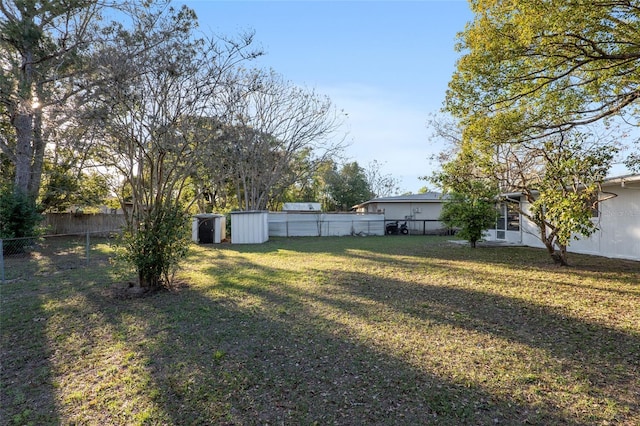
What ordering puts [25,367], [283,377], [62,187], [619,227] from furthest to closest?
[62,187] < [619,227] < [25,367] < [283,377]

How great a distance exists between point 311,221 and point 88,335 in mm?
18057

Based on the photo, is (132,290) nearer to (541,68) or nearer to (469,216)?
(541,68)

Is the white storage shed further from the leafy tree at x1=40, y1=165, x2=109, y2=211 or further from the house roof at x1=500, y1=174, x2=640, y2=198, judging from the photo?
the house roof at x1=500, y1=174, x2=640, y2=198

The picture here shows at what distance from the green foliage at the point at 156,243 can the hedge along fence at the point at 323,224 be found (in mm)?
14997

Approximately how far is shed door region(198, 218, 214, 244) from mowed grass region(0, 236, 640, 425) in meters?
9.29

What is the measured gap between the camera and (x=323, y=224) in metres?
22.2

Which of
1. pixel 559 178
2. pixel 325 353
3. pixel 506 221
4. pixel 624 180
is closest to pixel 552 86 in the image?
pixel 559 178

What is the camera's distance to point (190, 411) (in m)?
2.59

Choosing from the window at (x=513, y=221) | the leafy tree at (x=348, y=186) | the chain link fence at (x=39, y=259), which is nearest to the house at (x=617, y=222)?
the window at (x=513, y=221)

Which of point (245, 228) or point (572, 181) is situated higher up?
point (572, 181)

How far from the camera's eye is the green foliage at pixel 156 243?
20.3 ft

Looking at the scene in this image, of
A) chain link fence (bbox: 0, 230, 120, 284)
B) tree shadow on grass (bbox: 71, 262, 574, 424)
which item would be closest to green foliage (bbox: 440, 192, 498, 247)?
tree shadow on grass (bbox: 71, 262, 574, 424)

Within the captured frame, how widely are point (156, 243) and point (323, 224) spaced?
16294 mm

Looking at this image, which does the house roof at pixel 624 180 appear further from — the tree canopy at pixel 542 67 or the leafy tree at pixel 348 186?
the leafy tree at pixel 348 186
